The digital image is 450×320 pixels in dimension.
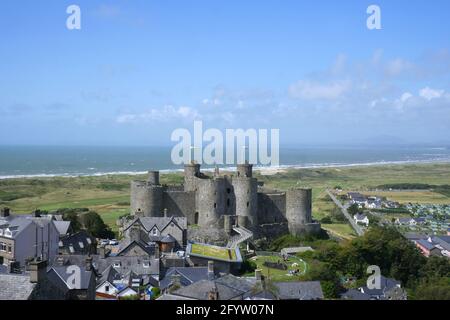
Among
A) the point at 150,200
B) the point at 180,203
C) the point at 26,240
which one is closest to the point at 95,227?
the point at 150,200

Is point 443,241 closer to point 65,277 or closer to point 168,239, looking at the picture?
point 168,239

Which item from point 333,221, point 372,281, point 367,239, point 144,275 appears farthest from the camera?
point 333,221

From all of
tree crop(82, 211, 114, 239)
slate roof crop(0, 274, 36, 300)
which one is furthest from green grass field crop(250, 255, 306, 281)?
slate roof crop(0, 274, 36, 300)

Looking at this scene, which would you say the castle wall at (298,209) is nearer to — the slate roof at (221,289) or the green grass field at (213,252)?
the green grass field at (213,252)

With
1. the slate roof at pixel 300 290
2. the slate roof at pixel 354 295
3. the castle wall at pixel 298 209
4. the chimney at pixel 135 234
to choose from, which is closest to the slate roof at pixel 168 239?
the chimney at pixel 135 234
